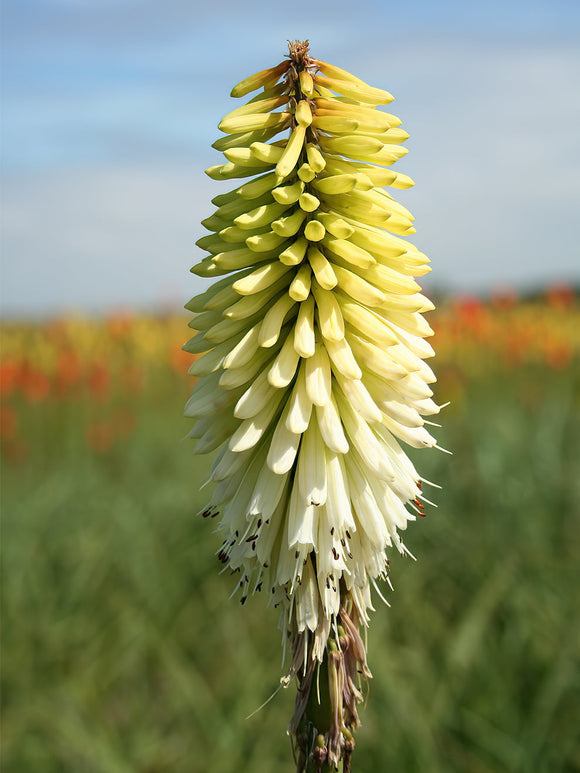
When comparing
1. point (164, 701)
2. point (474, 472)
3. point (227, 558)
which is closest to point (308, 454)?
point (227, 558)

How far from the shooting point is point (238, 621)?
7.46 meters

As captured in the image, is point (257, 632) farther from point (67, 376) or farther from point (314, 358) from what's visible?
point (67, 376)

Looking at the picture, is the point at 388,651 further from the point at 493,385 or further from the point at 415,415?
the point at 493,385

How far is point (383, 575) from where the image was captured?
2.41 metres

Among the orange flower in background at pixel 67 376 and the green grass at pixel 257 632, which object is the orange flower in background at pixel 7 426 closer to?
the orange flower in background at pixel 67 376

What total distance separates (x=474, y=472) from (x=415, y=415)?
6590 millimetres

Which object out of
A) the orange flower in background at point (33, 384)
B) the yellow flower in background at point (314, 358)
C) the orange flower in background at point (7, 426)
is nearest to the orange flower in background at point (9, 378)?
the orange flower in background at point (33, 384)

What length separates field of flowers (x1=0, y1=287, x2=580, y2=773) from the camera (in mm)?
5742

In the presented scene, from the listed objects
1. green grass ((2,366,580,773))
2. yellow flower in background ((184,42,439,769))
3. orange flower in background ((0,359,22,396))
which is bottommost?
green grass ((2,366,580,773))

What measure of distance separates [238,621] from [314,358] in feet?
19.2

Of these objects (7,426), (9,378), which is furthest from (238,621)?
(9,378)

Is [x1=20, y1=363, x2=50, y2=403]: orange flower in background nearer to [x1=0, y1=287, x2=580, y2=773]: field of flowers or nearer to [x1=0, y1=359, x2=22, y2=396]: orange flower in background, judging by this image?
[x1=0, y1=287, x2=580, y2=773]: field of flowers

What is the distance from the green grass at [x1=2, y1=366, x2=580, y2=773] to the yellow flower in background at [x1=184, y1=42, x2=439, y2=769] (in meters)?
3.60

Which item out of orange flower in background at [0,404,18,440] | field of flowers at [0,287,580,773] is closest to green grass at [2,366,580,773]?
field of flowers at [0,287,580,773]
